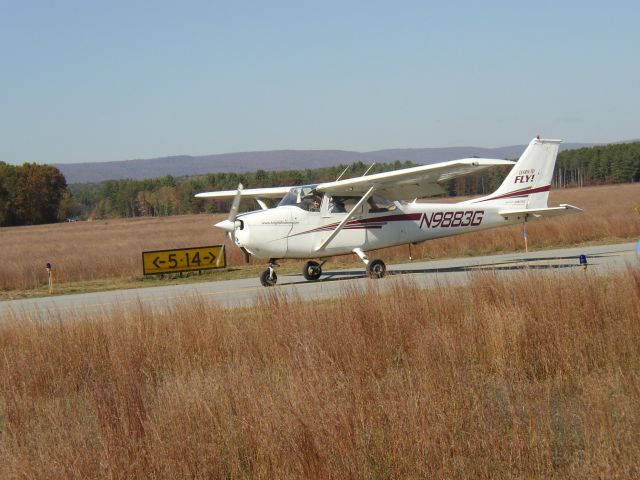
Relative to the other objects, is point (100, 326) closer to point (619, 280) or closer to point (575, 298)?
point (575, 298)

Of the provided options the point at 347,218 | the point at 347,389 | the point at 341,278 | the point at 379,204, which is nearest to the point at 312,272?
the point at 341,278

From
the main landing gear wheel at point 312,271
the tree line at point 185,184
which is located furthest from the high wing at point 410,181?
the tree line at point 185,184

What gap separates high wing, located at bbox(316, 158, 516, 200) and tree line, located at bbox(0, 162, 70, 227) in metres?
90.0

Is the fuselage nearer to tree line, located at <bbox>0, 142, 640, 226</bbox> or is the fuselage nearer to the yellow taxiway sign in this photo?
the yellow taxiway sign

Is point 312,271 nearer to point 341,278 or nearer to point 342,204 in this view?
point 341,278

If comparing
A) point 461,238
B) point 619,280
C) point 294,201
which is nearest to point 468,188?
point 461,238

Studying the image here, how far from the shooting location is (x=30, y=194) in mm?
109250

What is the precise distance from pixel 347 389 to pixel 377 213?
50.8 feet

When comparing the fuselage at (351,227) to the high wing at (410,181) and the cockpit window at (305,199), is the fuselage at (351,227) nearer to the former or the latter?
the cockpit window at (305,199)

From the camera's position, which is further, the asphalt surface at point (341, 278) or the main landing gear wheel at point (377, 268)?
the main landing gear wheel at point (377, 268)

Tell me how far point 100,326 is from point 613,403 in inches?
256

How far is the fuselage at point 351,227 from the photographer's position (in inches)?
801

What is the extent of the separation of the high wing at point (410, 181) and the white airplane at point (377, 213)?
2 cm

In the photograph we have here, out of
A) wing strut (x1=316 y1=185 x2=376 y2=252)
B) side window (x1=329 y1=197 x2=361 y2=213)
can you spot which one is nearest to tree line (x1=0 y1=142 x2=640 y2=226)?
side window (x1=329 y1=197 x2=361 y2=213)
